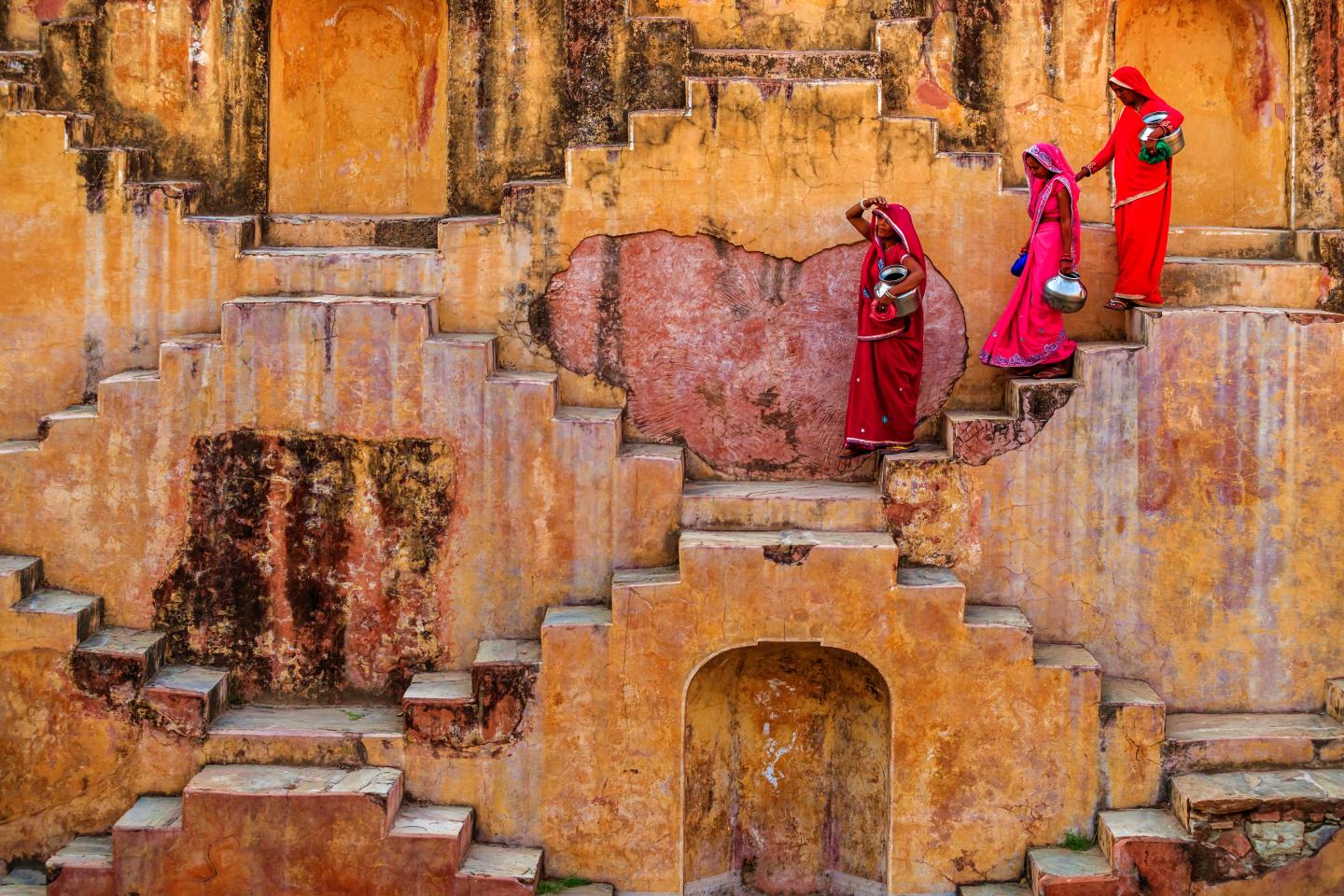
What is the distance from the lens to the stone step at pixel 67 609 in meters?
8.72

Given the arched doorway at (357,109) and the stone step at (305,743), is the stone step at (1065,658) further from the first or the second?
the arched doorway at (357,109)

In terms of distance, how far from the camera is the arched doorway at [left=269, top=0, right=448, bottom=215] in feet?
33.8

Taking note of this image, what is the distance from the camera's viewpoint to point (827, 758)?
9.35m

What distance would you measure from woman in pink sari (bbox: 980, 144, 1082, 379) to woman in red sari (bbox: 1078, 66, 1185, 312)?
343 mm

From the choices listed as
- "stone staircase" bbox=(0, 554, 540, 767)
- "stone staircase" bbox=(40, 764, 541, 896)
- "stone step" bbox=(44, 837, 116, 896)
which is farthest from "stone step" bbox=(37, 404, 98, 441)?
"stone step" bbox=(44, 837, 116, 896)

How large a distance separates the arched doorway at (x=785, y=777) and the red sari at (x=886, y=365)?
4.61ft

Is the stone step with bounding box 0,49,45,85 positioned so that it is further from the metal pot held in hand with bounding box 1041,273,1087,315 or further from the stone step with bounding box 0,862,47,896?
the metal pot held in hand with bounding box 1041,273,1087,315

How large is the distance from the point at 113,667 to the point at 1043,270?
6080 millimetres

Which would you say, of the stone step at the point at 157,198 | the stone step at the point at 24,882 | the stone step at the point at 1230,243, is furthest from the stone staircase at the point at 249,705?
the stone step at the point at 1230,243

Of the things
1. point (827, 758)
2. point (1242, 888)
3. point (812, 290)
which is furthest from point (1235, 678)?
point (812, 290)

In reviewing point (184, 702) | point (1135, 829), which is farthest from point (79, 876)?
point (1135, 829)

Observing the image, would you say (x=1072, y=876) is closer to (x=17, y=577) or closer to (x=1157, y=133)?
(x=1157, y=133)

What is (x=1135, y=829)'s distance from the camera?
8344mm

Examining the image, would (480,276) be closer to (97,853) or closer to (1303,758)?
(97,853)
